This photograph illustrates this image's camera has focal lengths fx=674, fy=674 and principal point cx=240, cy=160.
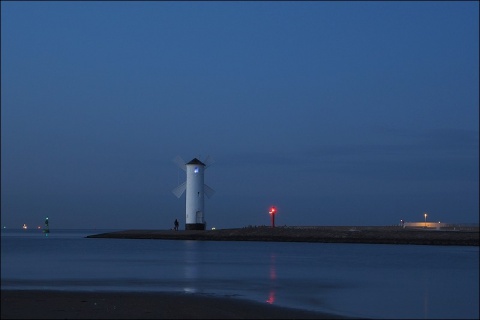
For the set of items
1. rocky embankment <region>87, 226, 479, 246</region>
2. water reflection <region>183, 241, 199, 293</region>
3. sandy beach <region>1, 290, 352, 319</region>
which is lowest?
water reflection <region>183, 241, 199, 293</region>

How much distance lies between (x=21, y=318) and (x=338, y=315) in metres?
7.46

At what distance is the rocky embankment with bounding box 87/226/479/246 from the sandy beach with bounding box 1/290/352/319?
1125 inches

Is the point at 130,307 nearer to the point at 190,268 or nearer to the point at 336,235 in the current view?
the point at 190,268

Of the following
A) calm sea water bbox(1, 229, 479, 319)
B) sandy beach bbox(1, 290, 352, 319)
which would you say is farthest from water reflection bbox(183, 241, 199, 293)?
sandy beach bbox(1, 290, 352, 319)

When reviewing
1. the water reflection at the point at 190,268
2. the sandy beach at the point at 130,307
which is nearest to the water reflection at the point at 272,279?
the sandy beach at the point at 130,307

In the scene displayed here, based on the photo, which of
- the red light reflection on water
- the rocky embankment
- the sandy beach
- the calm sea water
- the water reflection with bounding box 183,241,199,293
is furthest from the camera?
the rocky embankment

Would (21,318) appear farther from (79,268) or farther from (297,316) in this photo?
(79,268)

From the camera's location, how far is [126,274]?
29.4 metres

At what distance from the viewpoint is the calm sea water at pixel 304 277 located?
20.1 metres

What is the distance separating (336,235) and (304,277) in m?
23.8

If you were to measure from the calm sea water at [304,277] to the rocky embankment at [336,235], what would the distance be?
1465mm

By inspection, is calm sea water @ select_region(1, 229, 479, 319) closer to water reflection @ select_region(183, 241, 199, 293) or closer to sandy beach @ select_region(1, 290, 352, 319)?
water reflection @ select_region(183, 241, 199, 293)

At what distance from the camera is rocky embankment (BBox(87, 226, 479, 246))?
44719 mm

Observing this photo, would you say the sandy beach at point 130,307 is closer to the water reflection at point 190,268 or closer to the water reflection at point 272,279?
the water reflection at point 272,279
